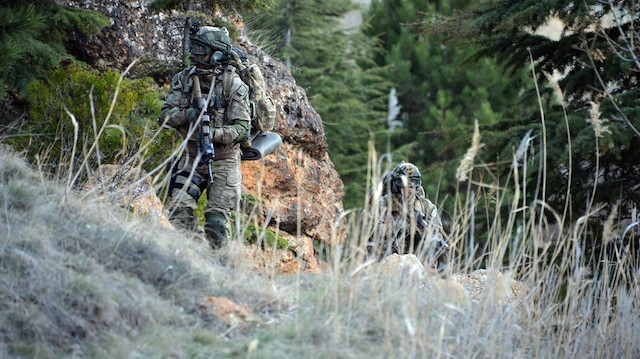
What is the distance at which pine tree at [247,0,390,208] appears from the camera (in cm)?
1983

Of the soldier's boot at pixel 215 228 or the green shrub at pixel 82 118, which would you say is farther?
the green shrub at pixel 82 118

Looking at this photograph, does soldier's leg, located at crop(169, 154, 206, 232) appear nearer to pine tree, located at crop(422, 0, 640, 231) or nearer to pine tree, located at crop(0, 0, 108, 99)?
A: pine tree, located at crop(0, 0, 108, 99)

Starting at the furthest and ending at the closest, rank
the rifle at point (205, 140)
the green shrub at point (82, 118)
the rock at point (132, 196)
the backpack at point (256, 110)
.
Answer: the green shrub at point (82, 118), the backpack at point (256, 110), the rifle at point (205, 140), the rock at point (132, 196)


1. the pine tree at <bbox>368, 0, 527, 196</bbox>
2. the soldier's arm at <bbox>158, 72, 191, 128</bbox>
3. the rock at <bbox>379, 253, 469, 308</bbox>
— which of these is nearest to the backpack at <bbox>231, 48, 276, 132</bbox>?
the soldier's arm at <bbox>158, 72, 191, 128</bbox>

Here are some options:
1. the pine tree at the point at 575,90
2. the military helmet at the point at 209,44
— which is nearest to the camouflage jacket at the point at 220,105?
the military helmet at the point at 209,44

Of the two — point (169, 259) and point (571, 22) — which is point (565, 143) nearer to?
point (571, 22)

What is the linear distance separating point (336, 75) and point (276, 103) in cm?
1183

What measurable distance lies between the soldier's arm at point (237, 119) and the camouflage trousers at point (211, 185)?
0.76 feet

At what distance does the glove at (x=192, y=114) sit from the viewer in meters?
6.19

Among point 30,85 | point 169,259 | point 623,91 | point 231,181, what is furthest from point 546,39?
point 169,259

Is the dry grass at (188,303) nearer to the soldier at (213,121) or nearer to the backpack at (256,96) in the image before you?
the soldier at (213,121)

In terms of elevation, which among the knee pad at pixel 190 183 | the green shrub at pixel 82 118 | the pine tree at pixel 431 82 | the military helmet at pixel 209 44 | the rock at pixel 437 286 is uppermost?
the pine tree at pixel 431 82

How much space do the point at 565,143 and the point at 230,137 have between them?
4563 millimetres

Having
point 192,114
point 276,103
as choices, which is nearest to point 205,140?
point 192,114
